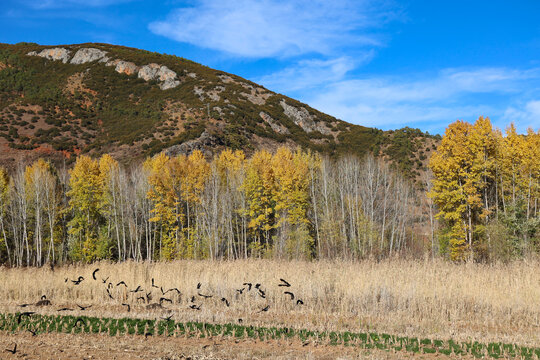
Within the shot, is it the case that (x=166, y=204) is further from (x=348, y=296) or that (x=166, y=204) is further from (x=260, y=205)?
(x=348, y=296)

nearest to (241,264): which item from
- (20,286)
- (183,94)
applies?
(20,286)

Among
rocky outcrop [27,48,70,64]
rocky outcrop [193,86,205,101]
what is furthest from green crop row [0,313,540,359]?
rocky outcrop [27,48,70,64]

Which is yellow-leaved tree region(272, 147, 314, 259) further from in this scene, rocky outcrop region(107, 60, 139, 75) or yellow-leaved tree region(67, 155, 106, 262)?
rocky outcrop region(107, 60, 139, 75)

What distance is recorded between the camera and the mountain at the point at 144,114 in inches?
3029

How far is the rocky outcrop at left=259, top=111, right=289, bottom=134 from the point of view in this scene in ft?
319

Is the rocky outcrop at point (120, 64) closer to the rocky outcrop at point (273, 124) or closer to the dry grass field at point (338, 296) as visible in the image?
the rocky outcrop at point (273, 124)

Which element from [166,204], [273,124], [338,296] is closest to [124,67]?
[273,124]

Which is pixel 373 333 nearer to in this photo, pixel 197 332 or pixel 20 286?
pixel 197 332

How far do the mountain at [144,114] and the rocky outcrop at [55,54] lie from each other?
11.9 inches

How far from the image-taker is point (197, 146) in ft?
239

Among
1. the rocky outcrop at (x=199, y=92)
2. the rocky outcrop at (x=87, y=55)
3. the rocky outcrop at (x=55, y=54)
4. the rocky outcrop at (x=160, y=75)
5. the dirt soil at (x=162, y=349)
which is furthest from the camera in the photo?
the rocky outcrop at (x=55, y=54)

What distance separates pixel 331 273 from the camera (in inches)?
624

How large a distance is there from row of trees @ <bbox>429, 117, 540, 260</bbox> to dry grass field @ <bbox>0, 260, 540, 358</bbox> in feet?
66.9

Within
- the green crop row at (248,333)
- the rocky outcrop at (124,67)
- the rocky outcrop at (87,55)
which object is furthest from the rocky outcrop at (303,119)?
the green crop row at (248,333)
